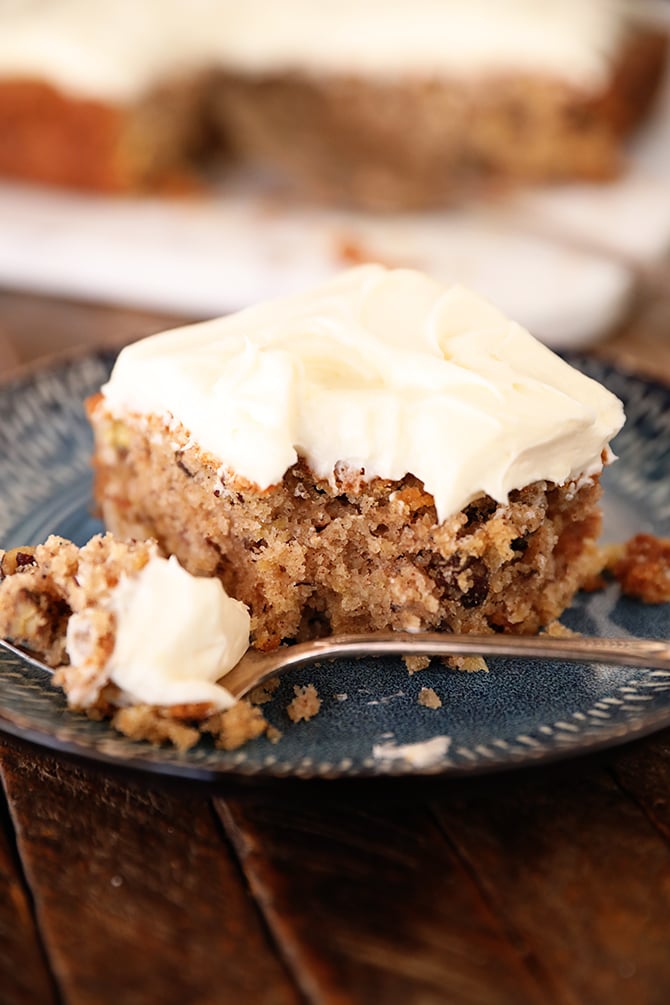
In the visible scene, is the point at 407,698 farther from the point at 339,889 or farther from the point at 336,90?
the point at 336,90

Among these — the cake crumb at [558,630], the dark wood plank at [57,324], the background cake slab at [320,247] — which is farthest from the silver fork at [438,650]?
the background cake slab at [320,247]

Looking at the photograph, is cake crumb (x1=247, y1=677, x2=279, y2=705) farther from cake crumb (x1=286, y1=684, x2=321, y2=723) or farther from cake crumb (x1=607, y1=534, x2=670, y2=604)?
cake crumb (x1=607, y1=534, x2=670, y2=604)

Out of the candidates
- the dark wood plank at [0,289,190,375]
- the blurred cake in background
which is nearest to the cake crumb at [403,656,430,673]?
the dark wood plank at [0,289,190,375]

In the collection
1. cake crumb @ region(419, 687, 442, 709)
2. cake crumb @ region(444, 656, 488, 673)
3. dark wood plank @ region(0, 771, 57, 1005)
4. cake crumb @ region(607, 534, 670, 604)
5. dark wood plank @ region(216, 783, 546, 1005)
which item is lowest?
dark wood plank @ region(0, 771, 57, 1005)

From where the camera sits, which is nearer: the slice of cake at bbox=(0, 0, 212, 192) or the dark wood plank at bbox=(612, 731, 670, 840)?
the dark wood plank at bbox=(612, 731, 670, 840)

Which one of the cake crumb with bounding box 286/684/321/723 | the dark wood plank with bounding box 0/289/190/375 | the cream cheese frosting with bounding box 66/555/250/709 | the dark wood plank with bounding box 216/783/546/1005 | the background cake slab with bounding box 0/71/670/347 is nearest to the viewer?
the dark wood plank with bounding box 216/783/546/1005

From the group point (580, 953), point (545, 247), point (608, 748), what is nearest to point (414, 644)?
point (608, 748)

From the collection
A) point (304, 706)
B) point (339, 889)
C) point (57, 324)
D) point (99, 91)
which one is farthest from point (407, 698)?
point (99, 91)
